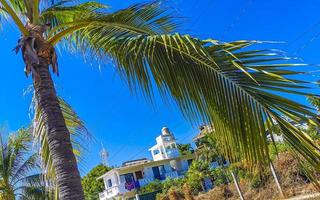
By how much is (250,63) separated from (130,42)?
4.84 feet

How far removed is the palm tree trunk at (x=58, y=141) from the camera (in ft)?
13.4

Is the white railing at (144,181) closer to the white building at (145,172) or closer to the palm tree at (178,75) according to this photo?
the white building at (145,172)

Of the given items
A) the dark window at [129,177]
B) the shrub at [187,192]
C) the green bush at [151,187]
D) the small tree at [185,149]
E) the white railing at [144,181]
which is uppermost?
the small tree at [185,149]

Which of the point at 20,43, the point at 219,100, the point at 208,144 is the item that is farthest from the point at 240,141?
the point at 208,144

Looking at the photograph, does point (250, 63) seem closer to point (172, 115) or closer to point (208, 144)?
point (172, 115)

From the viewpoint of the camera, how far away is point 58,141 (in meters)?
4.29

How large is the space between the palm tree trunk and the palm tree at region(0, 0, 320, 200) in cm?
1

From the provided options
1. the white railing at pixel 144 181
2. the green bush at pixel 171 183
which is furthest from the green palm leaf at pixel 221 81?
the white railing at pixel 144 181

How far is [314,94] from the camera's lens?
295cm

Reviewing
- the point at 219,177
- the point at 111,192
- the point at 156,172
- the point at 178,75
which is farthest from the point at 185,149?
the point at 178,75

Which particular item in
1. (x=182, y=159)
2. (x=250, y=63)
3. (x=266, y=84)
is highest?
(x=182, y=159)

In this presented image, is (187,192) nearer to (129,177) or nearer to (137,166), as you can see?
(129,177)

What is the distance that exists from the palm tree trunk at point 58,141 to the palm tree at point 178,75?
1 cm

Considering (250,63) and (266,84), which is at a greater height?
(250,63)
